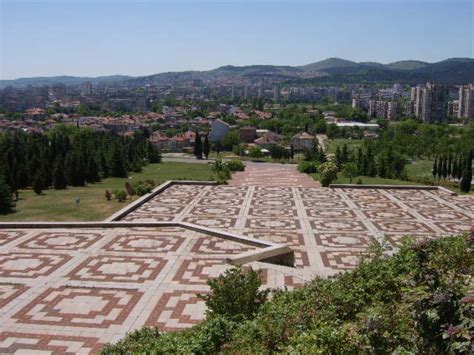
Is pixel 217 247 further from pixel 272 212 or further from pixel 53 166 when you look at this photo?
pixel 53 166

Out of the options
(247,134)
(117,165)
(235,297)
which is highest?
(235,297)

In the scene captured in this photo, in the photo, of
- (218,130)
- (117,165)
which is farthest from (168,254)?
(218,130)

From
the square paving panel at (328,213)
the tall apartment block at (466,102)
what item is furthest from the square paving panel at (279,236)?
the tall apartment block at (466,102)

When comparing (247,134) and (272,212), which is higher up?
(272,212)

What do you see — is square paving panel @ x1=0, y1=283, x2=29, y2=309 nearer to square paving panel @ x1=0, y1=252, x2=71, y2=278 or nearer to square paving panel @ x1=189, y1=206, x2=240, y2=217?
square paving panel @ x1=0, y1=252, x2=71, y2=278

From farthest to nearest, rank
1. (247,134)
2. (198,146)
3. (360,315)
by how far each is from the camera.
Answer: (247,134)
(198,146)
(360,315)

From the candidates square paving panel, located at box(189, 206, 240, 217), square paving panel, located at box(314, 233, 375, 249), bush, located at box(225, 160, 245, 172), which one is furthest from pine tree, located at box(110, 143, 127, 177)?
square paving panel, located at box(314, 233, 375, 249)

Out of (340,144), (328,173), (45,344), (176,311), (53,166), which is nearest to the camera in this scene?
(45,344)

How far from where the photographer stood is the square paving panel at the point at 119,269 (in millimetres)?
13008

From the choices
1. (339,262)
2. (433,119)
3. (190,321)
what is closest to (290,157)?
(339,262)

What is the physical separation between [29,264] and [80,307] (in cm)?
375

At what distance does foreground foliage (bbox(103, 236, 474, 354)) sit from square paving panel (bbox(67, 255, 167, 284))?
4472mm

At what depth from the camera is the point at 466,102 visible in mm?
123812

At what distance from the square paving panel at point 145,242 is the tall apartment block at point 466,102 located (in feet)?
397
